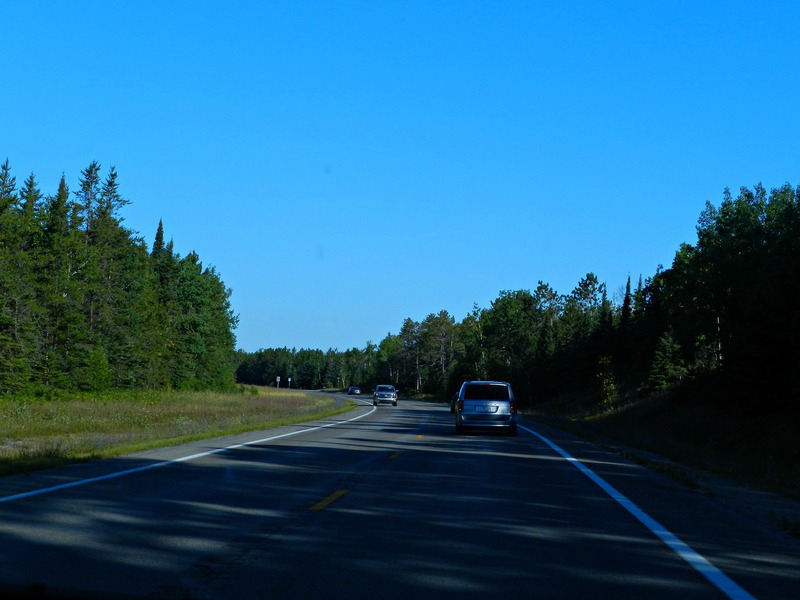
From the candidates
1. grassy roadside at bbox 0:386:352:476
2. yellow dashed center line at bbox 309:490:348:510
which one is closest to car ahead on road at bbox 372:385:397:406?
grassy roadside at bbox 0:386:352:476

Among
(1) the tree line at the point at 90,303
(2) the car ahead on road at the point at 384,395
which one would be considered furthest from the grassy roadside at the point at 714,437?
(1) the tree line at the point at 90,303

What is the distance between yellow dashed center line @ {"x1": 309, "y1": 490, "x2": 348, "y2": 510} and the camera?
11258 millimetres

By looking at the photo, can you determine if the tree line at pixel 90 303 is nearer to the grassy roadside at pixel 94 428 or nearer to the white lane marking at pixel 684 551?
the grassy roadside at pixel 94 428

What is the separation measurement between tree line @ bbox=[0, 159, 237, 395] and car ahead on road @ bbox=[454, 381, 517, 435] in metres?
33.0

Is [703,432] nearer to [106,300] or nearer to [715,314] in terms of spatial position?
[715,314]

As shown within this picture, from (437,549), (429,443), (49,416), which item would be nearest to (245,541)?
(437,549)

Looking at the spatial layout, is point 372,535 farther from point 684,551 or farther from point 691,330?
point 691,330

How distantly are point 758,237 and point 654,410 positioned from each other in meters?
11.9

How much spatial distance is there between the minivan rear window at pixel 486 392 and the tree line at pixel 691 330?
34.8ft

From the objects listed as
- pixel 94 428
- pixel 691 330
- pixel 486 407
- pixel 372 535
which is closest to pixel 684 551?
pixel 372 535

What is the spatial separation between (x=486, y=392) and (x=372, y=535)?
20816 mm

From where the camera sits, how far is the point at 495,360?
122062mm

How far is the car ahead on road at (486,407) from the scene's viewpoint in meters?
29.2

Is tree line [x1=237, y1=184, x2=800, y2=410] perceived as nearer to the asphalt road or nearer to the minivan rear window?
the minivan rear window
